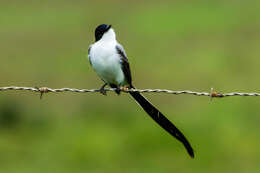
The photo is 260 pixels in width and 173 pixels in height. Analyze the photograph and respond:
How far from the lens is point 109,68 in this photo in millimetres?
7391

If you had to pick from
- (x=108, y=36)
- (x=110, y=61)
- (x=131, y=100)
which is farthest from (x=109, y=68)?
(x=131, y=100)

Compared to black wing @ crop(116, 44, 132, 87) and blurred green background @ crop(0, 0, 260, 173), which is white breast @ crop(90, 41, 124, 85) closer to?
black wing @ crop(116, 44, 132, 87)

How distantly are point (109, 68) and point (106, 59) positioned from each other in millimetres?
84

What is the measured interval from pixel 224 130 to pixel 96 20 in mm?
9530

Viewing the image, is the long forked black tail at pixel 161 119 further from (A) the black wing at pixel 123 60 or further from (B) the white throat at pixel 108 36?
(B) the white throat at pixel 108 36

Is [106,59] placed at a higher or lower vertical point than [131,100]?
lower

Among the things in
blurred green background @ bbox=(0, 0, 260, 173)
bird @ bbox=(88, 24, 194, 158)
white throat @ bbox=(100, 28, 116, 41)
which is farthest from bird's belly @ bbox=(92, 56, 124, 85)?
blurred green background @ bbox=(0, 0, 260, 173)

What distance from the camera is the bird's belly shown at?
24.2 feet

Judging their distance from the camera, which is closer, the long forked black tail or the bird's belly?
the long forked black tail

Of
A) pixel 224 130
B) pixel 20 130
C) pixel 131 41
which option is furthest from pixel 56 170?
pixel 131 41

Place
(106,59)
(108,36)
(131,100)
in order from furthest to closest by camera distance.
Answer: (131,100) → (108,36) → (106,59)

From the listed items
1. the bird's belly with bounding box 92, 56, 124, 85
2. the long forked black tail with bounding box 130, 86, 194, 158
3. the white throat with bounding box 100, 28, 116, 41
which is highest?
the white throat with bounding box 100, 28, 116, 41

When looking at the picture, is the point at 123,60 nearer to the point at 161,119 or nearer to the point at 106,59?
the point at 106,59

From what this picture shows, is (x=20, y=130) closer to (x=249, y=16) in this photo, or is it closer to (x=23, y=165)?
(x=23, y=165)
